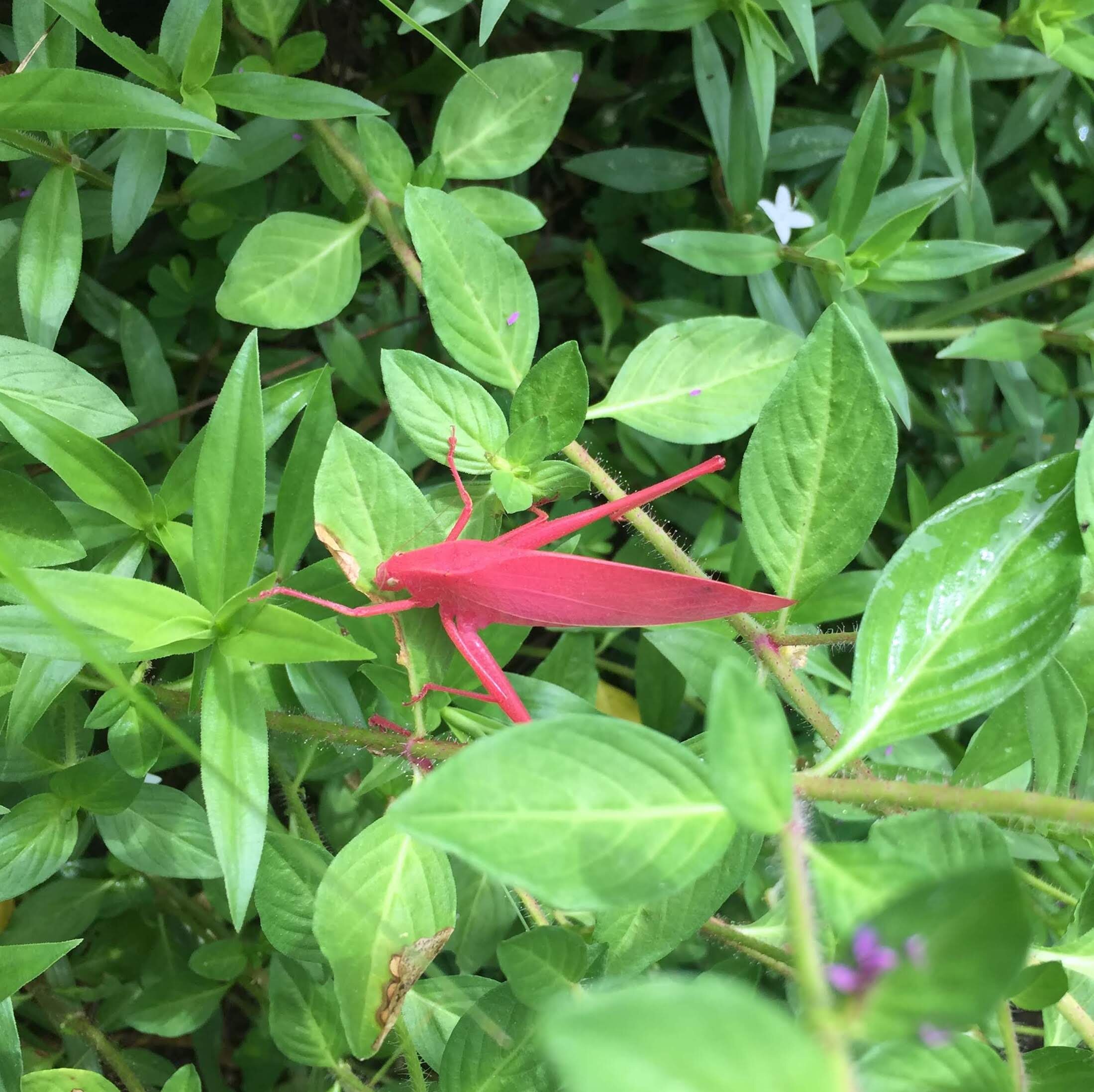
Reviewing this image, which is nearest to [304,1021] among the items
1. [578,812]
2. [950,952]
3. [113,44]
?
[578,812]

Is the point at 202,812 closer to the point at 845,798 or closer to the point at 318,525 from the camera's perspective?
the point at 318,525

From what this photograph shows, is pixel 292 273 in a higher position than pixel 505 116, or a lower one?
lower

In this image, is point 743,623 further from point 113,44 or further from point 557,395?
point 113,44

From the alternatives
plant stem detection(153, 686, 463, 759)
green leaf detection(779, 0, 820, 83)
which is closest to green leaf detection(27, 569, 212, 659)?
plant stem detection(153, 686, 463, 759)

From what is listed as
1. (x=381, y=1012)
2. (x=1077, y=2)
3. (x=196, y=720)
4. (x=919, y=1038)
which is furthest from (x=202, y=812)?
(x=1077, y=2)

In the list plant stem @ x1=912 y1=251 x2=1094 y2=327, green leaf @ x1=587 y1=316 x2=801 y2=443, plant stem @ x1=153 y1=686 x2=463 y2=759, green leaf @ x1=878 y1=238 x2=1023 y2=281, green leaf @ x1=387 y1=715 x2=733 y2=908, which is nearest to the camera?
green leaf @ x1=387 y1=715 x2=733 y2=908

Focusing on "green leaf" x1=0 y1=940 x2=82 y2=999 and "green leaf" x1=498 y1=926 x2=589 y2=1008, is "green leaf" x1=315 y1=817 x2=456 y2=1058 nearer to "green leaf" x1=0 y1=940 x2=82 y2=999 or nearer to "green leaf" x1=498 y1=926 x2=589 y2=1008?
"green leaf" x1=498 y1=926 x2=589 y2=1008
